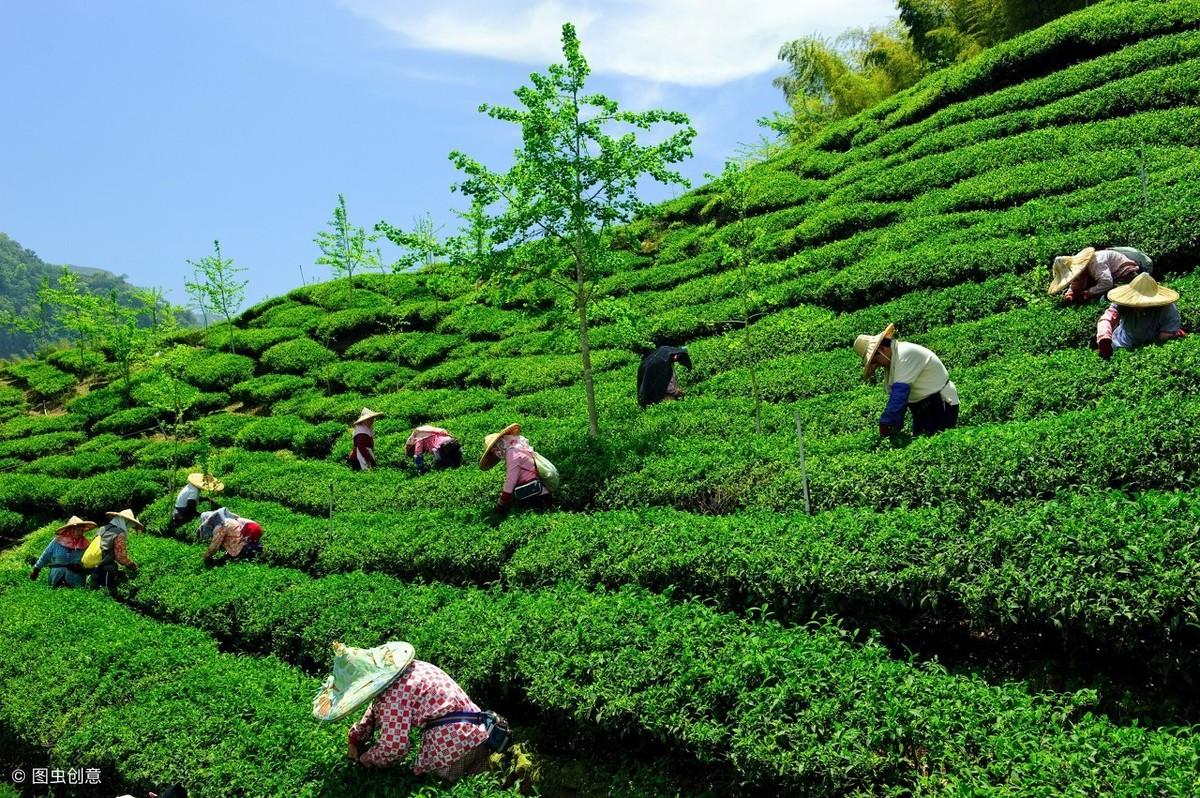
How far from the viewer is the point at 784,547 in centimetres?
747

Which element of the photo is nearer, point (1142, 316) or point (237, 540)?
point (1142, 316)

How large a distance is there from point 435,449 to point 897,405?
871 centimetres

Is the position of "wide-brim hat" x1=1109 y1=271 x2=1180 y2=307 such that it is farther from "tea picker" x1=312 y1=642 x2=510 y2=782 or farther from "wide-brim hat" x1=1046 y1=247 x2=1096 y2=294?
"tea picker" x1=312 y1=642 x2=510 y2=782

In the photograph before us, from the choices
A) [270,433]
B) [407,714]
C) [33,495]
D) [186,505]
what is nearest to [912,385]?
[407,714]

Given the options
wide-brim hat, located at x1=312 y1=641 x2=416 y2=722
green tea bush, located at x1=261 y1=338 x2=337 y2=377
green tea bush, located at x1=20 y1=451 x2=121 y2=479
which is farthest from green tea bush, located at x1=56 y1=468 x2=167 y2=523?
wide-brim hat, located at x1=312 y1=641 x2=416 y2=722

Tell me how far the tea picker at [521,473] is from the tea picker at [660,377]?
3753mm

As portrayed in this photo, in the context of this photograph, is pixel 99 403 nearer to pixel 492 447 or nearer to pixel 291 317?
pixel 291 317

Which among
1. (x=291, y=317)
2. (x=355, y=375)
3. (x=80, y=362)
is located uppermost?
(x=291, y=317)

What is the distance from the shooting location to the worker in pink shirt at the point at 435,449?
14.8 metres

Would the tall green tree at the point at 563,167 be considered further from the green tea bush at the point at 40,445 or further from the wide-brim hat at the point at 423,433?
the green tea bush at the point at 40,445

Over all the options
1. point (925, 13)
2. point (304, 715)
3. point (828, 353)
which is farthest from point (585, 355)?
point (925, 13)

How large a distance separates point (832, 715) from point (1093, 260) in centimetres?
917

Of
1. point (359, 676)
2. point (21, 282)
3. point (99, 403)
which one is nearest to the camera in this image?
point (359, 676)

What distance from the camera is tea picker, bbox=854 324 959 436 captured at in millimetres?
9195
